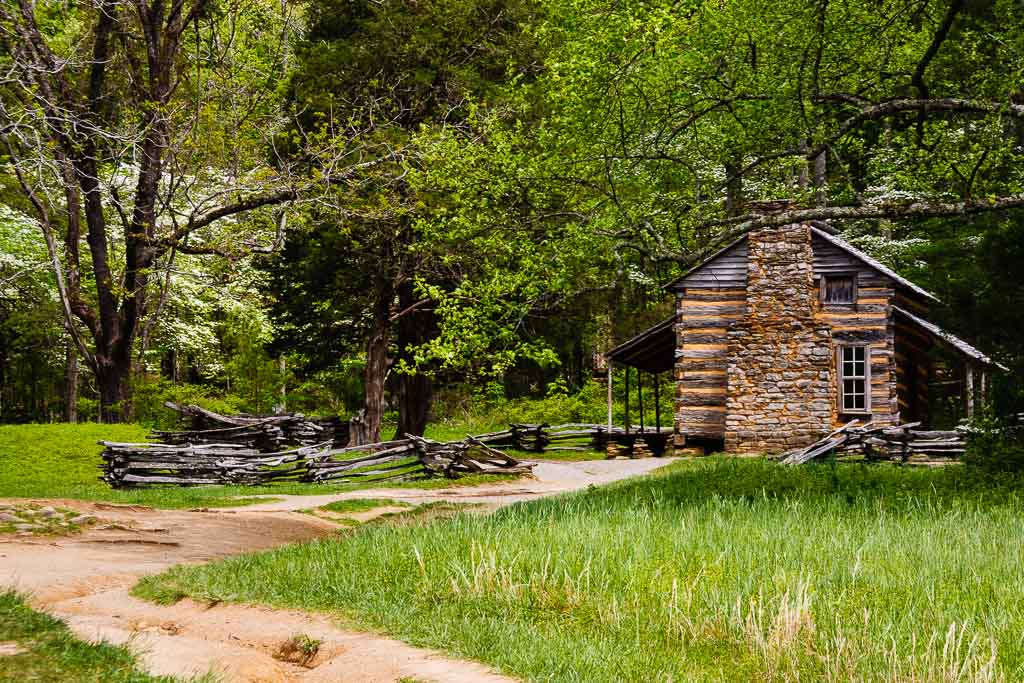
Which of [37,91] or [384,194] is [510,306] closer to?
[384,194]

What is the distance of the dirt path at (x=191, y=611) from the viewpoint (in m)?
6.15

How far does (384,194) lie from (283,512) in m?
11.0

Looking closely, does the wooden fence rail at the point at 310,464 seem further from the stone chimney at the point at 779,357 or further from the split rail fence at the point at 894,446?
the split rail fence at the point at 894,446

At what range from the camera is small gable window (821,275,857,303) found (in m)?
28.2

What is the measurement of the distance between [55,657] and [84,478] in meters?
17.9

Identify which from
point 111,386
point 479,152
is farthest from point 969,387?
point 111,386

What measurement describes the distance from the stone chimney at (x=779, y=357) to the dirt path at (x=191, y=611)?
581 inches

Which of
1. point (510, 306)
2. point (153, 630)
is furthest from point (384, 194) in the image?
point (153, 630)

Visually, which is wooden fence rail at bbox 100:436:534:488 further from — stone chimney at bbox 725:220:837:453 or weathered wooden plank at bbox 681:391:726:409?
weathered wooden plank at bbox 681:391:726:409

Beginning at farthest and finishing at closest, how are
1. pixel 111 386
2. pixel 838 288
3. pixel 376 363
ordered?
pixel 376 363 → pixel 838 288 → pixel 111 386

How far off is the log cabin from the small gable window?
30 millimetres

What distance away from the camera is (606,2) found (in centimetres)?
2547

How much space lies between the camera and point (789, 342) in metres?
26.0

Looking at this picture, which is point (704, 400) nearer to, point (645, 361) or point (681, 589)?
point (645, 361)
